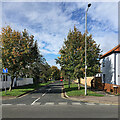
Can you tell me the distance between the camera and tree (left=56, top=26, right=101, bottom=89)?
18.3 meters

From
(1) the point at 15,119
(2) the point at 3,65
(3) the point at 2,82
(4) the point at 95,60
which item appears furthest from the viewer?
(3) the point at 2,82

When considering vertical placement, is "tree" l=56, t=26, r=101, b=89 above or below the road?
above

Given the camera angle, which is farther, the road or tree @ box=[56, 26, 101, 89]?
tree @ box=[56, 26, 101, 89]

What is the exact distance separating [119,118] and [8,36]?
14853 mm

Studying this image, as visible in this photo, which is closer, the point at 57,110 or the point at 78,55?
the point at 57,110

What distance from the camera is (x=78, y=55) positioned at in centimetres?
1856

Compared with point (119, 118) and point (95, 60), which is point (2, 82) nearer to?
point (95, 60)

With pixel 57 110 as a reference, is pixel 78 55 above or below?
above

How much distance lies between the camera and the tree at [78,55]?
18312 millimetres

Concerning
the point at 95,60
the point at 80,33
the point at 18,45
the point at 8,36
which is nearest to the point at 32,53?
the point at 18,45

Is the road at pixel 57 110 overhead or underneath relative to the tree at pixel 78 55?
underneath

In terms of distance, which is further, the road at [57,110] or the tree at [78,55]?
the tree at [78,55]

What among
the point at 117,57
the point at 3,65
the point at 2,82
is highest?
the point at 117,57

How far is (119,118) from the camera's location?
652 centimetres
